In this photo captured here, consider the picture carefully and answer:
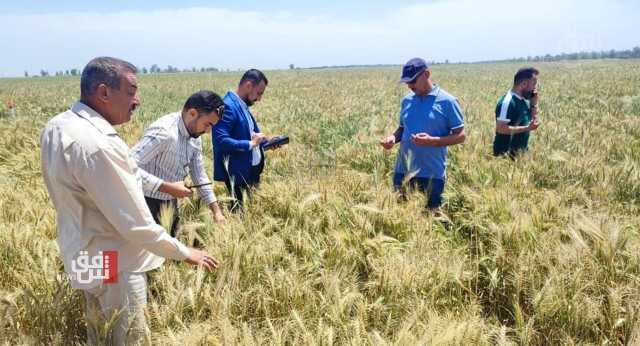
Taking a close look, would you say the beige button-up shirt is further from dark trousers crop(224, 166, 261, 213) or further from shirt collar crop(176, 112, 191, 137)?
dark trousers crop(224, 166, 261, 213)

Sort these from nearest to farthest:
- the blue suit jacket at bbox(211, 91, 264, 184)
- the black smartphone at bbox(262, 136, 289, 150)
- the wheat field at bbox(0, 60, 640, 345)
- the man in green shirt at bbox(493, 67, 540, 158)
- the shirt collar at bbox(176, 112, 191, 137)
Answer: the wheat field at bbox(0, 60, 640, 345)
the shirt collar at bbox(176, 112, 191, 137)
the blue suit jacket at bbox(211, 91, 264, 184)
the black smartphone at bbox(262, 136, 289, 150)
the man in green shirt at bbox(493, 67, 540, 158)

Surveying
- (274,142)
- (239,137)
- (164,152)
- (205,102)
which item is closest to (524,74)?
(274,142)

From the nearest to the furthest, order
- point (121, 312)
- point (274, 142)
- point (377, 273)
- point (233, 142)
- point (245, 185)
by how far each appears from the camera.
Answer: point (121, 312)
point (377, 273)
point (233, 142)
point (245, 185)
point (274, 142)

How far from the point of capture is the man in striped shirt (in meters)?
2.77

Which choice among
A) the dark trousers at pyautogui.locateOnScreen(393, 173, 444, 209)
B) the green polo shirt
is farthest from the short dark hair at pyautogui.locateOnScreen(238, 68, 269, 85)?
the green polo shirt

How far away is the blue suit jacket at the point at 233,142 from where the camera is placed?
367cm

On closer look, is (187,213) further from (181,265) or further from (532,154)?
(532,154)

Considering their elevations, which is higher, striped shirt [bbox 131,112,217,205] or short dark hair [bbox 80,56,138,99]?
short dark hair [bbox 80,56,138,99]

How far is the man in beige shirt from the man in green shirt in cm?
408

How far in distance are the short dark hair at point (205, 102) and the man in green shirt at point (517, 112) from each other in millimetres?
3399

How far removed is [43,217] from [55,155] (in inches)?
92.4

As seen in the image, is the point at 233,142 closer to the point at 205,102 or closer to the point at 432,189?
the point at 205,102

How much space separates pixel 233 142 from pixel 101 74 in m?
1.97

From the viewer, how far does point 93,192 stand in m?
1.60
